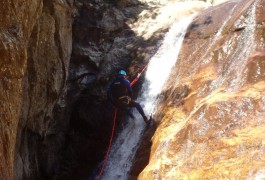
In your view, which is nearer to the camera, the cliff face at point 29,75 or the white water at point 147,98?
the cliff face at point 29,75

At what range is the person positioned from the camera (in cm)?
1027

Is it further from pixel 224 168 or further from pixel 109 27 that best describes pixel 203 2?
pixel 224 168

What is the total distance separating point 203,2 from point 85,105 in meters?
8.97

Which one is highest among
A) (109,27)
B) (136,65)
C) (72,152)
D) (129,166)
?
(109,27)

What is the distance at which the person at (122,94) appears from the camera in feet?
33.7

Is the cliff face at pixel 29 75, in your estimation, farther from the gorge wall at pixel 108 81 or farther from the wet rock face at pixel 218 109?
the wet rock face at pixel 218 109

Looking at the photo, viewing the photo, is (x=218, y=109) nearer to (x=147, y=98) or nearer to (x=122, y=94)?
(x=122, y=94)

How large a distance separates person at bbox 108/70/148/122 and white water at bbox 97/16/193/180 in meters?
0.63

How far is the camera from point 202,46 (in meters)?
11.1

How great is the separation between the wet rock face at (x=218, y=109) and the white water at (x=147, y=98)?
78cm

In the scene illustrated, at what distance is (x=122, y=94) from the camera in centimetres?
1047

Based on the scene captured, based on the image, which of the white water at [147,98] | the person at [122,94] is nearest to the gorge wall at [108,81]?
the white water at [147,98]

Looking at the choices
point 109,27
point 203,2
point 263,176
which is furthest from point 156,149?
point 203,2

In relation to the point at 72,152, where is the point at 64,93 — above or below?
above
